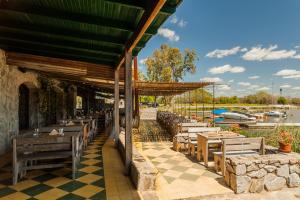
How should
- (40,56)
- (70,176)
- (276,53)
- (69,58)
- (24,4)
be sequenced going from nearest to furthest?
(24,4), (70,176), (40,56), (69,58), (276,53)

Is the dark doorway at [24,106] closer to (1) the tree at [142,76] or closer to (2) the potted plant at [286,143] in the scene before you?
(2) the potted plant at [286,143]

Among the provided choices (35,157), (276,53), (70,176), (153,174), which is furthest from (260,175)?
(276,53)

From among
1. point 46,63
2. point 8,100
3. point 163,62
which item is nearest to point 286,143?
point 46,63

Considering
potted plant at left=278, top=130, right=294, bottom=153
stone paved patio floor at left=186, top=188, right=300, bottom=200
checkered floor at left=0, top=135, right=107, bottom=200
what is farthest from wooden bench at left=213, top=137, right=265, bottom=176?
checkered floor at left=0, top=135, right=107, bottom=200

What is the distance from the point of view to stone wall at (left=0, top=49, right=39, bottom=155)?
4678mm

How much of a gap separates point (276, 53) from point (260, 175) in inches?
3909

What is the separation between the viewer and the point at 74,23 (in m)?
3.14

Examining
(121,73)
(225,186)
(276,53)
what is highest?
(276,53)

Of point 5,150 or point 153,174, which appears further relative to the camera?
point 5,150

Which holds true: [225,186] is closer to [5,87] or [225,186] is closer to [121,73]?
[121,73]

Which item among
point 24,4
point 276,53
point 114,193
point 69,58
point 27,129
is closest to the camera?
point 24,4

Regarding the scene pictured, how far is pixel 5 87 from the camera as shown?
15.9 ft

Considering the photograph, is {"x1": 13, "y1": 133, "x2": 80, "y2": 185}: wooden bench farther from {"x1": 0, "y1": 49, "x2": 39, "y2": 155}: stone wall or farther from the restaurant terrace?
{"x1": 0, "y1": 49, "x2": 39, "y2": 155}: stone wall

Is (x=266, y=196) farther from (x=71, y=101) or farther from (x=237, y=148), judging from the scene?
(x=71, y=101)
